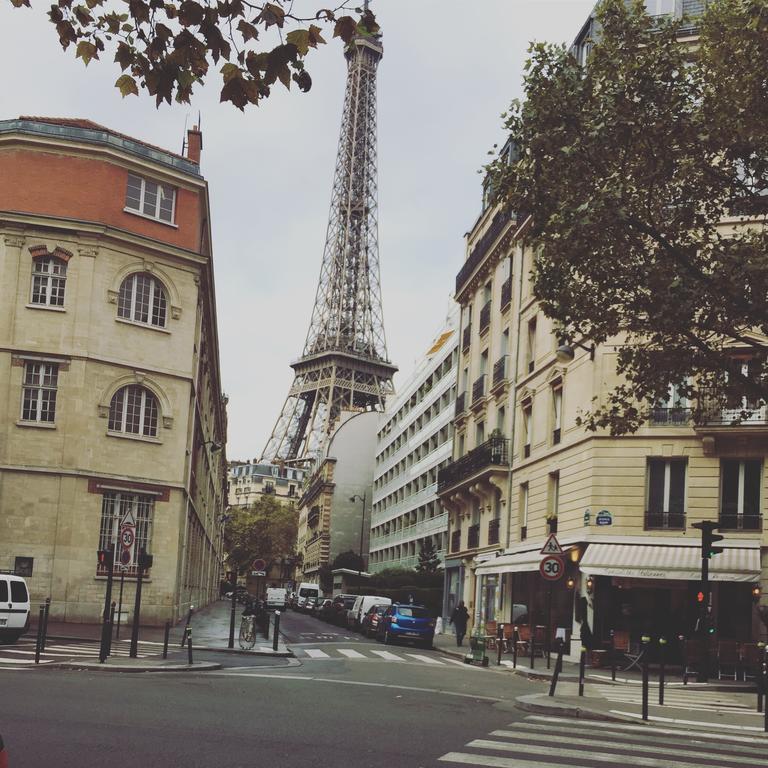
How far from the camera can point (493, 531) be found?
40.1 metres

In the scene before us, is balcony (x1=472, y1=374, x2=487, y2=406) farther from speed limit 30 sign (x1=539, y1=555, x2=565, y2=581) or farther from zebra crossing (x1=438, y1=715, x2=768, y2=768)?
zebra crossing (x1=438, y1=715, x2=768, y2=768)

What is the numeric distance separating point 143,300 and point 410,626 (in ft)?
45.7

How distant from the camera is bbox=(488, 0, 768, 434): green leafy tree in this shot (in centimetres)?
1611

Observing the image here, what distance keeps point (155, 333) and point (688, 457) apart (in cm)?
1753

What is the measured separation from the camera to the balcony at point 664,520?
28766 millimetres

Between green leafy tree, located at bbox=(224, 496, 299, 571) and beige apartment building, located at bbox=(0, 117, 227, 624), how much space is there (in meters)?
95.3

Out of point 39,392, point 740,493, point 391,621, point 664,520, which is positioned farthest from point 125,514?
point 740,493

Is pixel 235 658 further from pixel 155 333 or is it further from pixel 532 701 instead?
pixel 155 333

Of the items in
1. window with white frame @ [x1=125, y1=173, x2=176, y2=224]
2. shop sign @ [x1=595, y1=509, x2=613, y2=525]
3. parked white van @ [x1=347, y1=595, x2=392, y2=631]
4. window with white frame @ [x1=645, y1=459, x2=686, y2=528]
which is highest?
window with white frame @ [x1=125, y1=173, x2=176, y2=224]

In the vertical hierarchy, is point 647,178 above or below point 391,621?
above

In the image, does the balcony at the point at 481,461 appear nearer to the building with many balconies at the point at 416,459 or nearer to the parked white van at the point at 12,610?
the building with many balconies at the point at 416,459

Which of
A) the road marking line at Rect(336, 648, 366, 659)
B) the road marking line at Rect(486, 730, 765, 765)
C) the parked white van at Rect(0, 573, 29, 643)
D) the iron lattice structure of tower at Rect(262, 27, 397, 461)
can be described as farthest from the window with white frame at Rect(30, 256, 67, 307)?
the iron lattice structure of tower at Rect(262, 27, 397, 461)

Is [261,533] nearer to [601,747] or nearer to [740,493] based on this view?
[740,493]

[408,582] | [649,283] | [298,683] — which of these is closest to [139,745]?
[298,683]
